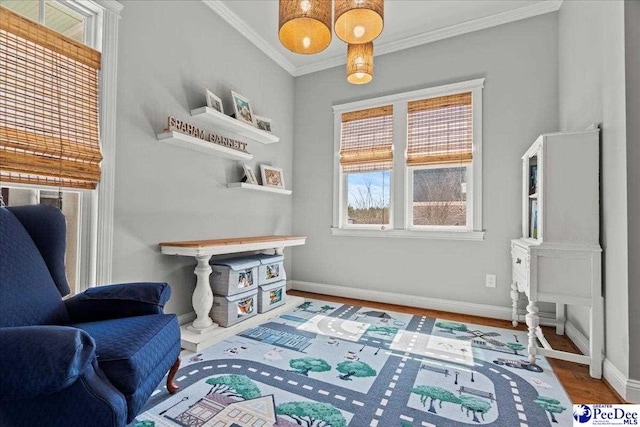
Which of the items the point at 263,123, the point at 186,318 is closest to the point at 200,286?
the point at 186,318

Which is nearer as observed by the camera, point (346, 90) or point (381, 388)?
point (381, 388)

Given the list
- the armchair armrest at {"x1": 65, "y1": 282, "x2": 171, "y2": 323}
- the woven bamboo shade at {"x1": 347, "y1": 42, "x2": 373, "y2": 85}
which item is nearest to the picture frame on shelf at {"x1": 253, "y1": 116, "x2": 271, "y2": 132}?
the woven bamboo shade at {"x1": 347, "y1": 42, "x2": 373, "y2": 85}

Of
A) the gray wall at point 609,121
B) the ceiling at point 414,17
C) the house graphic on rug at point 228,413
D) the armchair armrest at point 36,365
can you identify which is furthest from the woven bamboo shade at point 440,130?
the armchair armrest at point 36,365

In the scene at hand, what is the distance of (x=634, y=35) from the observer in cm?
168

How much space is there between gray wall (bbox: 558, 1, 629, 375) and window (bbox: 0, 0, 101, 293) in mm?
3170

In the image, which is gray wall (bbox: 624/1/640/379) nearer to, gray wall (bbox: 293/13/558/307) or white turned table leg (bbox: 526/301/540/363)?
white turned table leg (bbox: 526/301/540/363)

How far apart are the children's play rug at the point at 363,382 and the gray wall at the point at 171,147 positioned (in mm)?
884

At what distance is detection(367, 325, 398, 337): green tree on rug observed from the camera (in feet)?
8.54

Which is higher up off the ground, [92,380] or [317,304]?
[92,380]

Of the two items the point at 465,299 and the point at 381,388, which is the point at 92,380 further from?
the point at 465,299

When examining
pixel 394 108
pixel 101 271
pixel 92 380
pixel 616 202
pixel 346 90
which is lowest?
pixel 92 380

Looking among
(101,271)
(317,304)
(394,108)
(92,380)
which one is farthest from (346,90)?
(92,380)

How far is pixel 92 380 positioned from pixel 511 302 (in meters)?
3.24

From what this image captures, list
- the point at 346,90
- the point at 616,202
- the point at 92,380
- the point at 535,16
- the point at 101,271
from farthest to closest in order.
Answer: the point at 346,90 → the point at 535,16 → the point at 101,271 → the point at 616,202 → the point at 92,380
